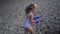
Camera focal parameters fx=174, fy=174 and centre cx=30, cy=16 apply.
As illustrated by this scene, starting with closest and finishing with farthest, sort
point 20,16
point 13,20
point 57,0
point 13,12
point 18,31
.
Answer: point 18,31 < point 13,20 < point 20,16 < point 13,12 < point 57,0

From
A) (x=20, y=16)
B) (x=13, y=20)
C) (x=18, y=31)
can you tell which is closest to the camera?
(x=18, y=31)

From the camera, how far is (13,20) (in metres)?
7.72

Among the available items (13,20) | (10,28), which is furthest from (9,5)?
(10,28)

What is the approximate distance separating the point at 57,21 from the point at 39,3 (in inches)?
141

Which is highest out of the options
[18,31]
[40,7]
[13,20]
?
[40,7]

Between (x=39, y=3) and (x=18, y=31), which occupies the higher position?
(x=39, y=3)

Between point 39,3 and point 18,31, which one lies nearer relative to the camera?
point 18,31

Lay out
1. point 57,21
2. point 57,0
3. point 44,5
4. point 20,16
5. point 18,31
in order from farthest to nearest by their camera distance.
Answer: point 57,0 → point 44,5 → point 20,16 → point 57,21 → point 18,31

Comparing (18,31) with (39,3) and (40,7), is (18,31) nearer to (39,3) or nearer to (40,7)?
(40,7)

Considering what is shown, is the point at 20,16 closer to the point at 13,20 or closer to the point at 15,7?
the point at 13,20

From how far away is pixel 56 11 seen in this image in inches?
334

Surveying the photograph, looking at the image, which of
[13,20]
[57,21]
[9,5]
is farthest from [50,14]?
[9,5]

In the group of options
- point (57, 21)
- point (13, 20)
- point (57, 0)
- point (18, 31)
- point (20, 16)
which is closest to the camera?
point (18, 31)

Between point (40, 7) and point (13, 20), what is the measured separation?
91.8 inches
